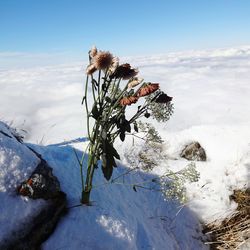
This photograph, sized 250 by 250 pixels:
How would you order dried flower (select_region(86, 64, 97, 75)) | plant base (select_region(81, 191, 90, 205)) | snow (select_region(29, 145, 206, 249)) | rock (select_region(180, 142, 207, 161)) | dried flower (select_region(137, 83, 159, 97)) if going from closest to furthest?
1. dried flower (select_region(137, 83, 159, 97))
2. dried flower (select_region(86, 64, 97, 75))
3. snow (select_region(29, 145, 206, 249))
4. plant base (select_region(81, 191, 90, 205))
5. rock (select_region(180, 142, 207, 161))

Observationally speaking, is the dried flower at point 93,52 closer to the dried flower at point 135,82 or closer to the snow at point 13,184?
the dried flower at point 135,82

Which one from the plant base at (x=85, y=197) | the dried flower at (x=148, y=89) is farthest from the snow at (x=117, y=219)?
the dried flower at (x=148, y=89)

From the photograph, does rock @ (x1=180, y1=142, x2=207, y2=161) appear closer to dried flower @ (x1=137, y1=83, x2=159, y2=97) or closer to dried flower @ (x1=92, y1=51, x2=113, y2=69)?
dried flower @ (x1=137, y1=83, x2=159, y2=97)

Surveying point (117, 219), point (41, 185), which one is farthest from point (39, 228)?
point (117, 219)

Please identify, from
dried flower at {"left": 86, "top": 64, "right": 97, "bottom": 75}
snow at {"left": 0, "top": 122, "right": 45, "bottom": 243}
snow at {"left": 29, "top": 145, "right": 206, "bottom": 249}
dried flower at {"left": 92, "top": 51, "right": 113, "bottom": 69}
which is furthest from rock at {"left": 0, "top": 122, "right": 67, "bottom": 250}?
dried flower at {"left": 92, "top": 51, "right": 113, "bottom": 69}

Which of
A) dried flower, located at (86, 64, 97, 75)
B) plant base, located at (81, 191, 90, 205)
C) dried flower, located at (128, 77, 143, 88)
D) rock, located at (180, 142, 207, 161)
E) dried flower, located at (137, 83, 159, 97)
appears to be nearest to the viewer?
dried flower, located at (137, 83, 159, 97)

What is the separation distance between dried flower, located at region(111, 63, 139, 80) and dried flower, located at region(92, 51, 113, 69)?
0.37 feet

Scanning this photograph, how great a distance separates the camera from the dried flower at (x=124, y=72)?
3172mm

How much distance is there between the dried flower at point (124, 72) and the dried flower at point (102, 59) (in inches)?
4.4

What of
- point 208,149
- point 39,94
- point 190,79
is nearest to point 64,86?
point 39,94

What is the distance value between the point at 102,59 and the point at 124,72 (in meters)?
0.25

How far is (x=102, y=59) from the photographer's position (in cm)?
309

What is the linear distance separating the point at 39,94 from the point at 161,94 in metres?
177

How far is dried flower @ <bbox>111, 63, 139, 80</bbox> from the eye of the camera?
10.4ft
